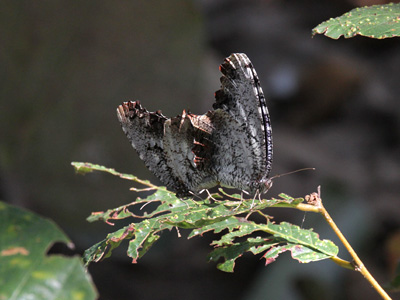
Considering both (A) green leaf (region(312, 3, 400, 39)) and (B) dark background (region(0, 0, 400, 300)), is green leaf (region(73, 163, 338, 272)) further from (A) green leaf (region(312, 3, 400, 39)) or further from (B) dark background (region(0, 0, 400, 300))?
(B) dark background (region(0, 0, 400, 300))

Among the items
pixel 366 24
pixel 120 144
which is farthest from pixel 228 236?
pixel 120 144

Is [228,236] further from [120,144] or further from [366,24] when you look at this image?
[120,144]

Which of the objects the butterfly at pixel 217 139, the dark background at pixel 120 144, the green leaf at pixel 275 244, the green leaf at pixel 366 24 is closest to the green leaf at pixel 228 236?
the green leaf at pixel 275 244

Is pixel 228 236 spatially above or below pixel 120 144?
above

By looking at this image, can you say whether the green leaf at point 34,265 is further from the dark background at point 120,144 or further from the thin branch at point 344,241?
the dark background at point 120,144

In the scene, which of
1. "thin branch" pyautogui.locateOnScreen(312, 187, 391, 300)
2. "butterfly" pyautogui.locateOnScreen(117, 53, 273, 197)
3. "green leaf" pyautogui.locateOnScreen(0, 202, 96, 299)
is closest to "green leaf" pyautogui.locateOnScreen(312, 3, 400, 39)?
"butterfly" pyautogui.locateOnScreen(117, 53, 273, 197)
